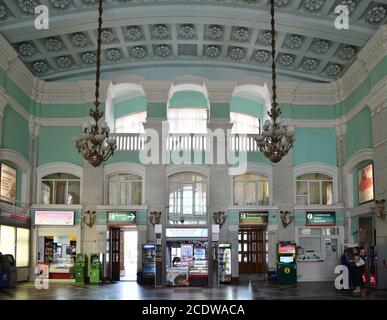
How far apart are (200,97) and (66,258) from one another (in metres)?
8.30

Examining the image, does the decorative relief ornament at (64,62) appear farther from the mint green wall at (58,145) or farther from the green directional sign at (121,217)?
the green directional sign at (121,217)

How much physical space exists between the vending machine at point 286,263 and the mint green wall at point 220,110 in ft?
17.1

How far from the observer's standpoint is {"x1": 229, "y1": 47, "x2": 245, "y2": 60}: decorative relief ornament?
21047 millimetres

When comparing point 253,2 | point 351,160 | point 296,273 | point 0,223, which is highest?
point 253,2

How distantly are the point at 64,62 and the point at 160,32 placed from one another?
13.4 ft

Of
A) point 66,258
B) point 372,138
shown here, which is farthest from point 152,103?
point 372,138

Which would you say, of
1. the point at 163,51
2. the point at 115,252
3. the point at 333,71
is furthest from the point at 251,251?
the point at 163,51

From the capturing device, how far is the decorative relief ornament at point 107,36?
19.8 meters

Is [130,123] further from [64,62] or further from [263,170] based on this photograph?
[263,170]

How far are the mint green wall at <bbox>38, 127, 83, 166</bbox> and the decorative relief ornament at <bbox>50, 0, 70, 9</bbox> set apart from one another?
5.26 metres

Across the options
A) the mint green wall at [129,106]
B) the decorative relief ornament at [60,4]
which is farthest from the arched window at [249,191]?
the decorative relief ornament at [60,4]

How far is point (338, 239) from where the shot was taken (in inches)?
824

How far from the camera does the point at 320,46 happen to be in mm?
20219
